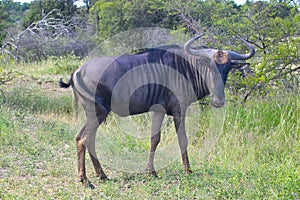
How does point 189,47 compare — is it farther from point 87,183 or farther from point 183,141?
point 87,183

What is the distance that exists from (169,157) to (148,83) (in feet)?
4.83

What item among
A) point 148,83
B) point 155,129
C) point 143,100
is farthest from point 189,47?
point 155,129

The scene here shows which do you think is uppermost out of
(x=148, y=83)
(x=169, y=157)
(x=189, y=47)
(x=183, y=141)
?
(x=189, y=47)

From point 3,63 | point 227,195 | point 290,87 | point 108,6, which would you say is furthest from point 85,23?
point 227,195

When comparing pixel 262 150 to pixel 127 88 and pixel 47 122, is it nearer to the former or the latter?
pixel 127 88

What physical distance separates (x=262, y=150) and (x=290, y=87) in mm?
2094

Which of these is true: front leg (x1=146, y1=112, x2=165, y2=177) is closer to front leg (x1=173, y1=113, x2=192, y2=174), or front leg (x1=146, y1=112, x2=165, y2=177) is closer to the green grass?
the green grass

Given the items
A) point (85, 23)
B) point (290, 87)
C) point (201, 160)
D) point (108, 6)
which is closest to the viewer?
point (201, 160)

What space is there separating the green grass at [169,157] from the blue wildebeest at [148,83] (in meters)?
0.45

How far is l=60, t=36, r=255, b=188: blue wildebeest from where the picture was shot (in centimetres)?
450

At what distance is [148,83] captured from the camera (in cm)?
468

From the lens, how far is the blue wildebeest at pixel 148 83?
177 inches

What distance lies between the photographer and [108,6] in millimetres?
15242

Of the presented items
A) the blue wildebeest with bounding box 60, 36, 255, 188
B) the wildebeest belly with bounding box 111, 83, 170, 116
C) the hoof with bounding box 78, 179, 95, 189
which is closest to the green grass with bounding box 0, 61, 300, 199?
the hoof with bounding box 78, 179, 95, 189
